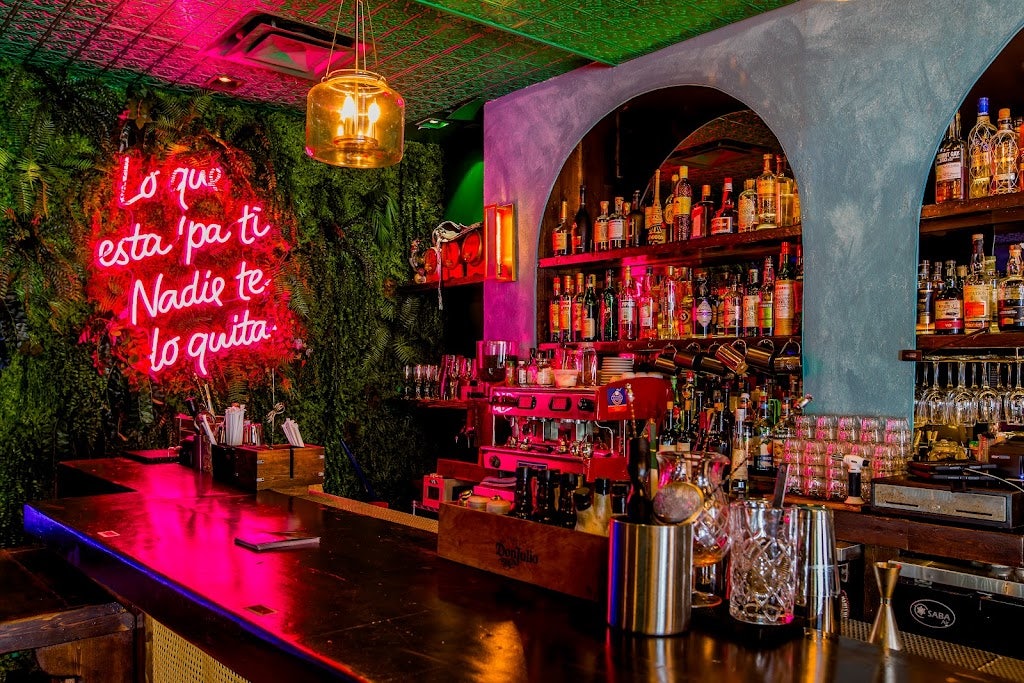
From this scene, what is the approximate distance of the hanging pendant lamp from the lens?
9.55ft

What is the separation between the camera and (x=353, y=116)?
2.99m

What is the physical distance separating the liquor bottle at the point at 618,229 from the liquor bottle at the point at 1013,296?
6.24 ft

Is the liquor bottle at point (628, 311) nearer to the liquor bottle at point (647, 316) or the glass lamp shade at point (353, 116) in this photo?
the liquor bottle at point (647, 316)

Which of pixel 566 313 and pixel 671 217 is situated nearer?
pixel 671 217

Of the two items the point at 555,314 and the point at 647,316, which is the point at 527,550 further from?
the point at 555,314

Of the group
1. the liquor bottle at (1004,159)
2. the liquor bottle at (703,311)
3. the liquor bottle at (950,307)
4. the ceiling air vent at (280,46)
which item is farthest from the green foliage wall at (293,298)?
the liquor bottle at (1004,159)

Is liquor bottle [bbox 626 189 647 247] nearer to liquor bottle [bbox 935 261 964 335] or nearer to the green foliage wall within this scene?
liquor bottle [bbox 935 261 964 335]

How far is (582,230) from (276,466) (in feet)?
7.57

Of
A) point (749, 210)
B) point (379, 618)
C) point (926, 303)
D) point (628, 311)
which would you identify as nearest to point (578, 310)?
point (628, 311)

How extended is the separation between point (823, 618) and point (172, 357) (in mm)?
4561

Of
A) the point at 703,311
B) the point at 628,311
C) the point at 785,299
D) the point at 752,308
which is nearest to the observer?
the point at 785,299

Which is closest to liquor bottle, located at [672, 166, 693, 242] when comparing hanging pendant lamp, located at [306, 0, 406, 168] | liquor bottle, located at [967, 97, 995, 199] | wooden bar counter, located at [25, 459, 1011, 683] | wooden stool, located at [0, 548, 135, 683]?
liquor bottle, located at [967, 97, 995, 199]

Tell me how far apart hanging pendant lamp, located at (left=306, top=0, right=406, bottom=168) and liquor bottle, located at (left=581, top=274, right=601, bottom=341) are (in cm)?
177

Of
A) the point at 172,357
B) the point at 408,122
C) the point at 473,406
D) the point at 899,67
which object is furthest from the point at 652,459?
the point at 408,122
